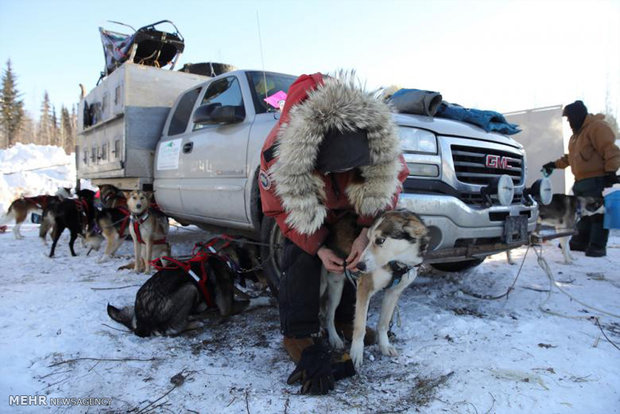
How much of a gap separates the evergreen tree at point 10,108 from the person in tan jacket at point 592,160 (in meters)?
49.7

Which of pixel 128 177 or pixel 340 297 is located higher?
pixel 128 177

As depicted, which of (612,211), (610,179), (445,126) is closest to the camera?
(445,126)

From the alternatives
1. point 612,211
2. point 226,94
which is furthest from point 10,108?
point 612,211

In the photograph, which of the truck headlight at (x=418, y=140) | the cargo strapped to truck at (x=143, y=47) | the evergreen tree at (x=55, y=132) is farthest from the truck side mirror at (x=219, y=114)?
the evergreen tree at (x=55, y=132)

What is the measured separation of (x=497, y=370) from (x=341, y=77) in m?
1.91

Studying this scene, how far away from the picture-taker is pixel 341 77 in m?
2.20

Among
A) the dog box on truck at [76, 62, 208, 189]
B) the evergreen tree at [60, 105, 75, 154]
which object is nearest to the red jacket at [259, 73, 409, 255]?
the dog box on truck at [76, 62, 208, 189]

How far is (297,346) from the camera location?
88.3 inches

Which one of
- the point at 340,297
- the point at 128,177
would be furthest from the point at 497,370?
the point at 128,177

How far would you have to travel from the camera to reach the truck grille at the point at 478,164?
2924 mm

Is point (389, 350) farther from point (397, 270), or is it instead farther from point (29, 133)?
point (29, 133)

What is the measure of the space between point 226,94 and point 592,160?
5011 mm

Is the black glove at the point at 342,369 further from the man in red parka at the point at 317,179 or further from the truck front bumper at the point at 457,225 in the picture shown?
the truck front bumper at the point at 457,225

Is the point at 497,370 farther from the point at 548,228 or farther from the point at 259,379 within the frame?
the point at 548,228
